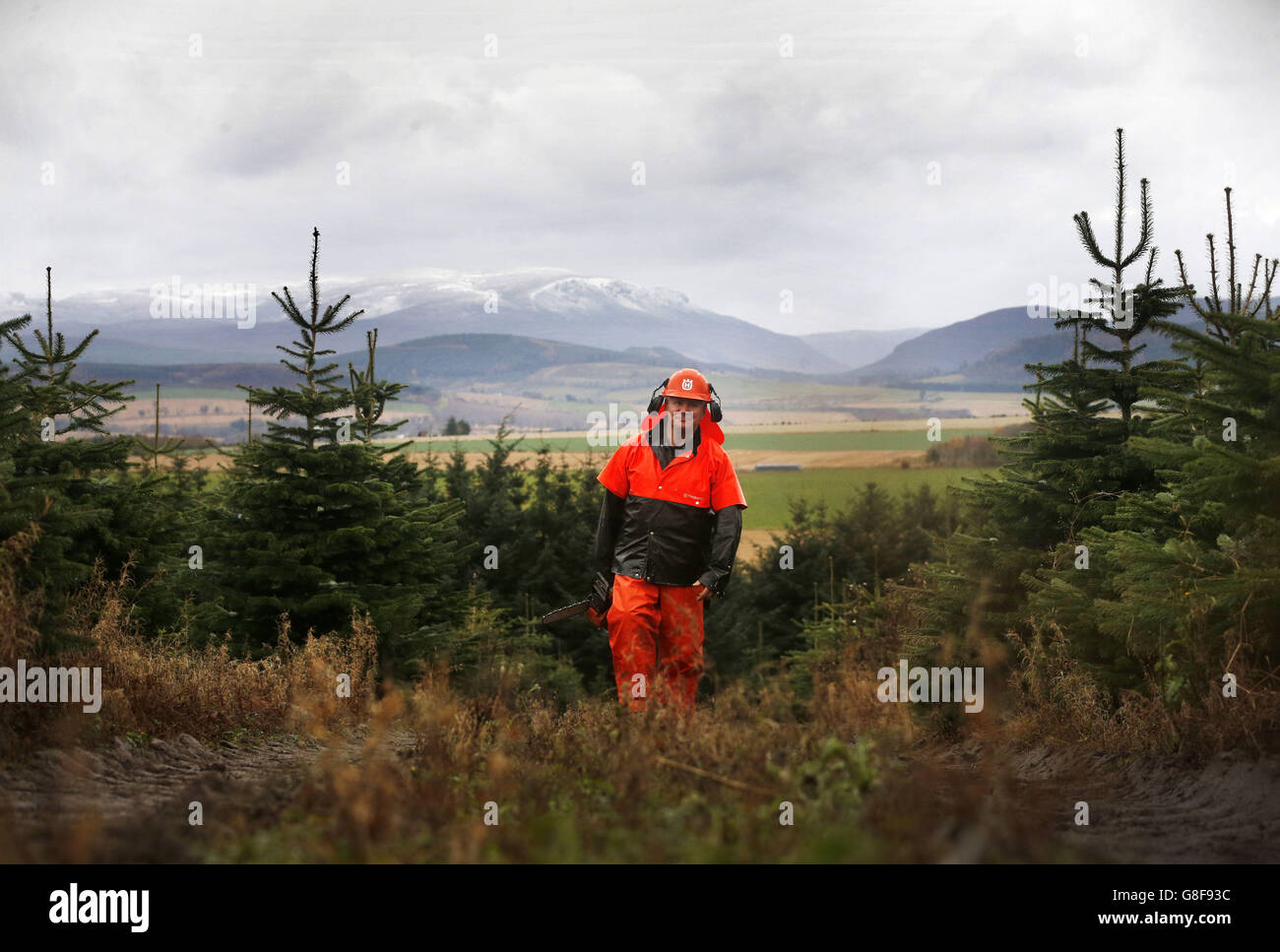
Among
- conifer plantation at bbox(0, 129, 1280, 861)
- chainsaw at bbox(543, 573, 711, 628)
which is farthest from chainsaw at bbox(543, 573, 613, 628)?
conifer plantation at bbox(0, 129, 1280, 861)

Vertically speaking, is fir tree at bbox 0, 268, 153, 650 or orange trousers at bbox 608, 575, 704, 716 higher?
fir tree at bbox 0, 268, 153, 650

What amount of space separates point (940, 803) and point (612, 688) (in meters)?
5.16

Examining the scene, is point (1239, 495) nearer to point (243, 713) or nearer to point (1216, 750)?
point (1216, 750)

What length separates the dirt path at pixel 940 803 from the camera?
14.1 feet

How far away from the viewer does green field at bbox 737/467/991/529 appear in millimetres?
73438

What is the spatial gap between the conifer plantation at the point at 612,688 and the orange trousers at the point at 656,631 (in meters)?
0.35

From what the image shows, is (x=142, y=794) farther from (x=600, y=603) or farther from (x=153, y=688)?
(x=600, y=603)

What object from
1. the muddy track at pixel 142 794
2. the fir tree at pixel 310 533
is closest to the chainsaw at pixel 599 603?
the muddy track at pixel 142 794

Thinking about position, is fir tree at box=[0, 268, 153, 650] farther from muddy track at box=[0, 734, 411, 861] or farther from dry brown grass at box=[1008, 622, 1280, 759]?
dry brown grass at box=[1008, 622, 1280, 759]

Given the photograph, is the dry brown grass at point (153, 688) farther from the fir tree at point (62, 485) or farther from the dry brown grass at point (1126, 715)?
the dry brown grass at point (1126, 715)

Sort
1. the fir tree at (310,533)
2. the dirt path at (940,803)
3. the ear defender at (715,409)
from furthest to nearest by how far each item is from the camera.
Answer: the fir tree at (310,533) < the ear defender at (715,409) < the dirt path at (940,803)

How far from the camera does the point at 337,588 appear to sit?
14.1m
